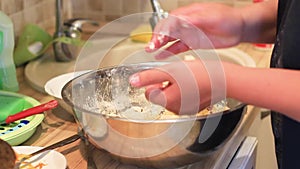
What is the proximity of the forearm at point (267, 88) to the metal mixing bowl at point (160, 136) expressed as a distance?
9 cm

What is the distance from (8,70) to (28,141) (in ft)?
0.79

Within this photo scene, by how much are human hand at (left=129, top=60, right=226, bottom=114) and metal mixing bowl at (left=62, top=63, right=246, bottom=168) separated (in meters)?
0.06

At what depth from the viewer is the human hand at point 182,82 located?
28.4 inches

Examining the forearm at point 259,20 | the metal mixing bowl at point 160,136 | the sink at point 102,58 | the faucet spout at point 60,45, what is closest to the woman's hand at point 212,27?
the forearm at point 259,20

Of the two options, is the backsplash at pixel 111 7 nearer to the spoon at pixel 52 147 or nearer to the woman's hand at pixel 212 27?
the woman's hand at pixel 212 27

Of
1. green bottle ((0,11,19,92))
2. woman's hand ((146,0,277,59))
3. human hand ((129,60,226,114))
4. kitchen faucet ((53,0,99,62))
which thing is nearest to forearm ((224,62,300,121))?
human hand ((129,60,226,114))

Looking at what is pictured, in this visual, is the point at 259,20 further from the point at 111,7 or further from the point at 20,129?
the point at 111,7

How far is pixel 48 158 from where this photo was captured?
2.85 ft

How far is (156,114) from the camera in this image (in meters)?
0.97

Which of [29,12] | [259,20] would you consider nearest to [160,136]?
[259,20]

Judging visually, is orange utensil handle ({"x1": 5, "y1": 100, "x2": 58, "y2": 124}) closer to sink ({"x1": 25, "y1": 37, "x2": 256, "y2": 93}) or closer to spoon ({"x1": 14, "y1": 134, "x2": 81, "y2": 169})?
spoon ({"x1": 14, "y1": 134, "x2": 81, "y2": 169})

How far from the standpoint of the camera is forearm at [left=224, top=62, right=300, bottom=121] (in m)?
0.69

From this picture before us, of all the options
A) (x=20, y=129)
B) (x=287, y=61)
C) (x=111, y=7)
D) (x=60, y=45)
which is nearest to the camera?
(x=287, y=61)

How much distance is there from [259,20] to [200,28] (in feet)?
0.39
